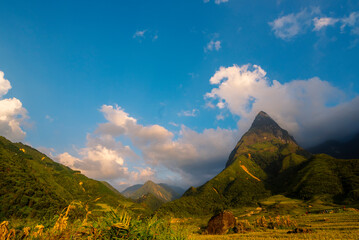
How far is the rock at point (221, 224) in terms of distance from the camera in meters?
38.9

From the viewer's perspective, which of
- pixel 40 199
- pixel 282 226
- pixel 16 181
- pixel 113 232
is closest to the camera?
pixel 113 232

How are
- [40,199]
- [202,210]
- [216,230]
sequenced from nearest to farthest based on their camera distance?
[216,230]
[40,199]
[202,210]

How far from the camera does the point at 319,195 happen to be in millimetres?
151750

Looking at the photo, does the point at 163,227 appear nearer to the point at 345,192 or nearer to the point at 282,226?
the point at 282,226

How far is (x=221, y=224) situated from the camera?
132ft

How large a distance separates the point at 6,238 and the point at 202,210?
202 m

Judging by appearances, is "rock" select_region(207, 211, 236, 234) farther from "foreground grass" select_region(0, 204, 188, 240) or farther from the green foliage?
the green foliage

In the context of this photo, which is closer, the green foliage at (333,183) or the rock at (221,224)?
the rock at (221,224)

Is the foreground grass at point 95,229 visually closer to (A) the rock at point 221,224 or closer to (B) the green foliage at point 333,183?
(A) the rock at point 221,224

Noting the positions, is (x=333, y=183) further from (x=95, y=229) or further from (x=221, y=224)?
(x=95, y=229)

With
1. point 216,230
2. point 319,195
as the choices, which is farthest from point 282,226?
point 319,195

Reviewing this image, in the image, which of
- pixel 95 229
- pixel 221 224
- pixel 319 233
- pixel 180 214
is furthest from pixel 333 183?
pixel 95 229

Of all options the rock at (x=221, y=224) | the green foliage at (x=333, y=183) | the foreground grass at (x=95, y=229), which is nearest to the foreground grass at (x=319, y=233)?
the rock at (x=221, y=224)

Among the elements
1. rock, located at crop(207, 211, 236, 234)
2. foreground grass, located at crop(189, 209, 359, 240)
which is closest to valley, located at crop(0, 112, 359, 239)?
foreground grass, located at crop(189, 209, 359, 240)
